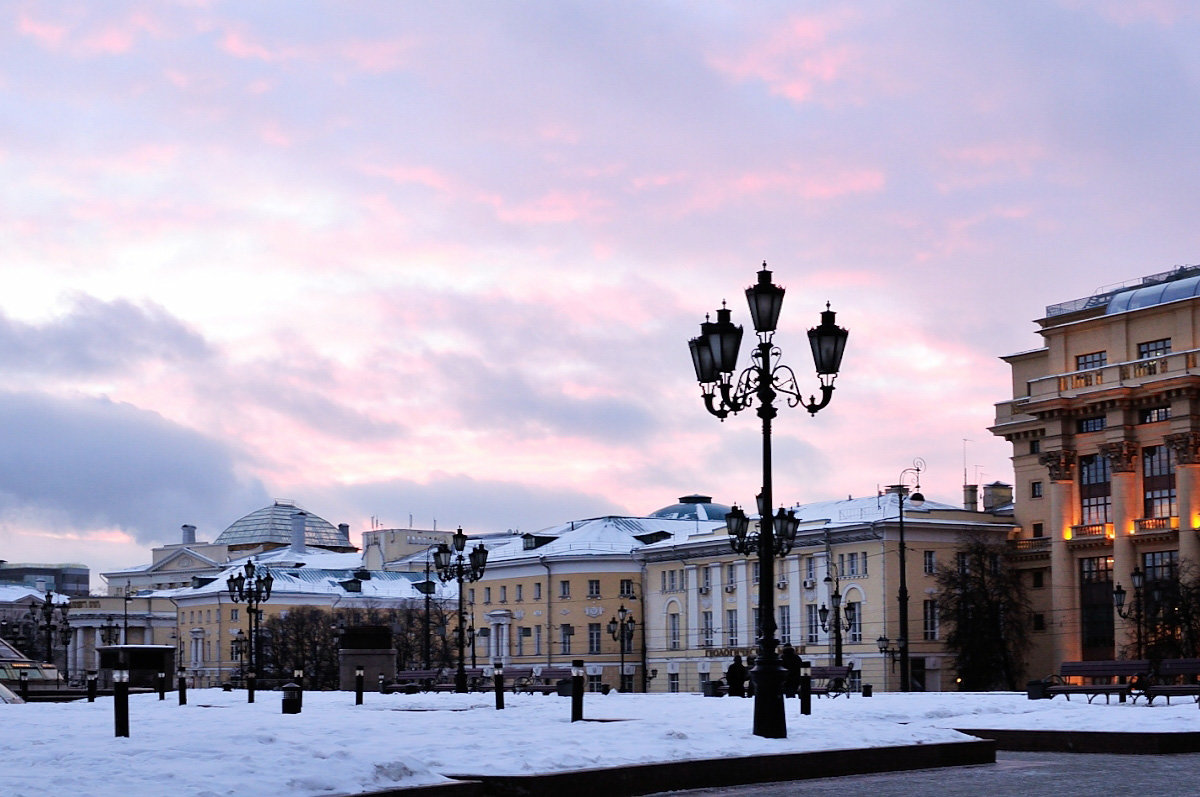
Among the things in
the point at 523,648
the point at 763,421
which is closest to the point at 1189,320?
the point at 523,648

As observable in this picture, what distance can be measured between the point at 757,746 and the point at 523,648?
93335 mm

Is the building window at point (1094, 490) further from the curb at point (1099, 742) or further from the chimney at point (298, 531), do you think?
the chimney at point (298, 531)

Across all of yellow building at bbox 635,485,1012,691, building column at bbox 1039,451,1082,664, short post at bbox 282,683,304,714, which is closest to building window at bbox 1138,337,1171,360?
building column at bbox 1039,451,1082,664

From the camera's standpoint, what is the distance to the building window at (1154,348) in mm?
80938

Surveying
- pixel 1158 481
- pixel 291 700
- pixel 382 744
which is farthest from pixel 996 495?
pixel 382 744

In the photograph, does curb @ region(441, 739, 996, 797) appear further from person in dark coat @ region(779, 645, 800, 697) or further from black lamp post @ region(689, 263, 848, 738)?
person in dark coat @ region(779, 645, 800, 697)

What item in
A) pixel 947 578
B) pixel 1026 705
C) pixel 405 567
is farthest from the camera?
pixel 405 567

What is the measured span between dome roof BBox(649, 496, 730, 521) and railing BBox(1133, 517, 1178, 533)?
4405 centimetres

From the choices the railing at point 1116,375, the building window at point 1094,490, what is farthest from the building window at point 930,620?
the railing at point 1116,375

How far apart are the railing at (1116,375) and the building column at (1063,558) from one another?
343 centimetres

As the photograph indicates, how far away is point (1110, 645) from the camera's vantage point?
83.1 meters

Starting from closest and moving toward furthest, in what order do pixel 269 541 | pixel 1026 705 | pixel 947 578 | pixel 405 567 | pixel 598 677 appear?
1. pixel 1026 705
2. pixel 947 578
3. pixel 598 677
4. pixel 405 567
5. pixel 269 541

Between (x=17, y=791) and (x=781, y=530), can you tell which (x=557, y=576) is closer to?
(x=781, y=530)

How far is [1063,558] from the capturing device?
280 ft
